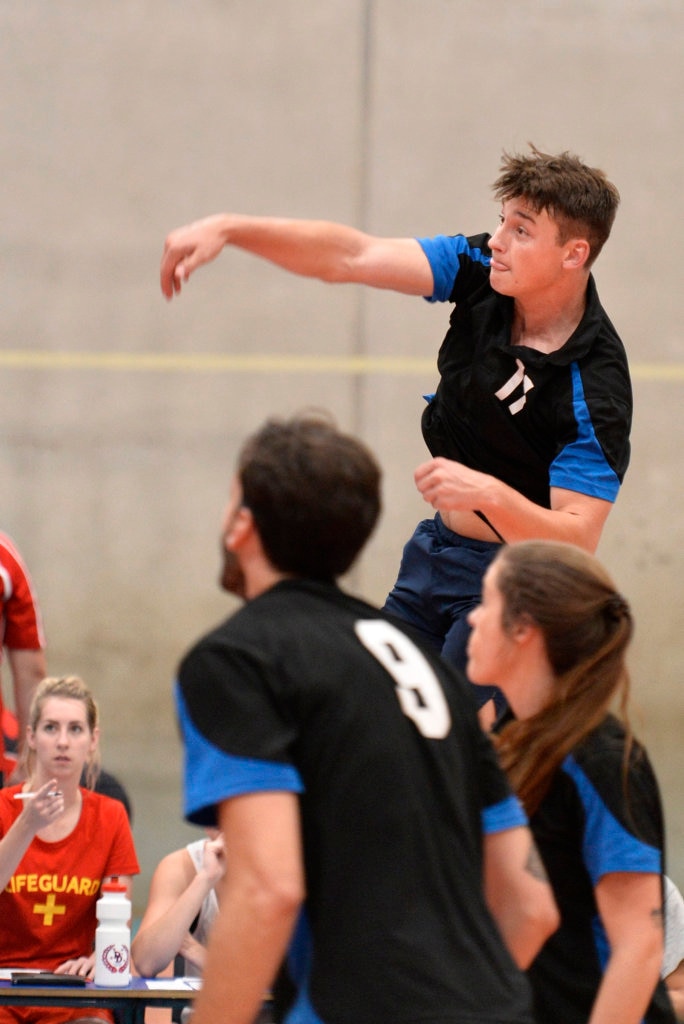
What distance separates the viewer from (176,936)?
4.02 meters

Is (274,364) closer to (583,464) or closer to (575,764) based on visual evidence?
(583,464)

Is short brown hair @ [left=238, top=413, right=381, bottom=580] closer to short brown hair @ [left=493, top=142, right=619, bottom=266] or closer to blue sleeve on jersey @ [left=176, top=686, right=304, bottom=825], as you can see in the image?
blue sleeve on jersey @ [left=176, top=686, right=304, bottom=825]

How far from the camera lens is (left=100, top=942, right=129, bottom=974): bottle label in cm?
382

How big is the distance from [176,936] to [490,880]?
A: 2425mm

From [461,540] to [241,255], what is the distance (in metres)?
4.36

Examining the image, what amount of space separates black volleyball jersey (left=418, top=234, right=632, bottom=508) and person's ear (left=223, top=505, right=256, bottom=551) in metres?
1.50

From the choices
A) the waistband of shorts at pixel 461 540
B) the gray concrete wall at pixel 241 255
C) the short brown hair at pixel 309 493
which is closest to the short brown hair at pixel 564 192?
the waistband of shorts at pixel 461 540

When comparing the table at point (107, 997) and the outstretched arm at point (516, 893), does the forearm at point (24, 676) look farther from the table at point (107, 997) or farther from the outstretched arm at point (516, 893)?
the outstretched arm at point (516, 893)

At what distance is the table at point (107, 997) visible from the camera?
145 inches

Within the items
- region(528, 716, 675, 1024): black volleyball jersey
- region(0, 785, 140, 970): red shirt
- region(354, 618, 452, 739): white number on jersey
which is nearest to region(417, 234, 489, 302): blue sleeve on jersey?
region(528, 716, 675, 1024): black volleyball jersey

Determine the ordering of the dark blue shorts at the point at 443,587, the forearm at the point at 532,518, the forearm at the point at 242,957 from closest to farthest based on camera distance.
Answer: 1. the forearm at the point at 242,957
2. the forearm at the point at 532,518
3. the dark blue shorts at the point at 443,587

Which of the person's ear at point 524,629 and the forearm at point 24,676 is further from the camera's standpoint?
the forearm at point 24,676

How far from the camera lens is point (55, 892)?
13.8 feet

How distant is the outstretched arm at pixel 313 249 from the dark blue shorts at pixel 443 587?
0.64 metres
